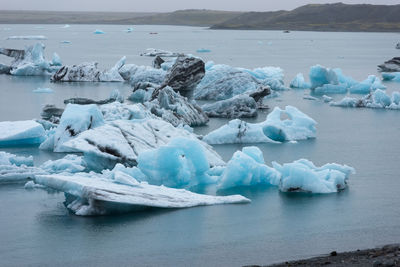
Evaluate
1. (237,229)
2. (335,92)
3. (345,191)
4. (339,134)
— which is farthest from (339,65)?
(237,229)

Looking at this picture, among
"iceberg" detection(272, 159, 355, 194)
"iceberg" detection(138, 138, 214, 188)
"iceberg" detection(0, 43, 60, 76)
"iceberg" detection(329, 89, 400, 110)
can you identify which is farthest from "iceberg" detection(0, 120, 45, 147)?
"iceberg" detection(0, 43, 60, 76)

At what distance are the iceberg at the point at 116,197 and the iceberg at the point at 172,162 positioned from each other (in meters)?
0.47

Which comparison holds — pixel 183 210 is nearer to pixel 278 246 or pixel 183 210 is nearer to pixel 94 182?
pixel 94 182

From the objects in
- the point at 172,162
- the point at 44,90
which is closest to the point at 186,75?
the point at 44,90

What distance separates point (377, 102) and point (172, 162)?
1021cm

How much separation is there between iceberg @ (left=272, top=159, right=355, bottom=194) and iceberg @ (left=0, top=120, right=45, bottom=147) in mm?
4661

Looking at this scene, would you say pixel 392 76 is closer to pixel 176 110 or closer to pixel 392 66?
pixel 392 66

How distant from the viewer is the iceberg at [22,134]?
11.1 meters

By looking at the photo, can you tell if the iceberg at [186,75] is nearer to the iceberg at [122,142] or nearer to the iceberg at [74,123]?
the iceberg at [74,123]

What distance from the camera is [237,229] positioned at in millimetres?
6746


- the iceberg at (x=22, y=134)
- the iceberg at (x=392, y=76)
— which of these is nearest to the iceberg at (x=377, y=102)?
the iceberg at (x=392, y=76)

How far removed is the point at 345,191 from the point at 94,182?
315cm

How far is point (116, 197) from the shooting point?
23.2 feet

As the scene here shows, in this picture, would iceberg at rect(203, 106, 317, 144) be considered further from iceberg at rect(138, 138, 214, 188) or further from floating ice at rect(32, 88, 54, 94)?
floating ice at rect(32, 88, 54, 94)
